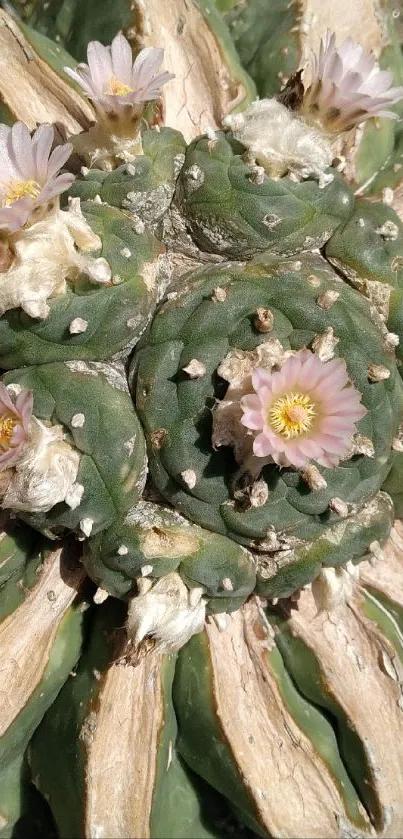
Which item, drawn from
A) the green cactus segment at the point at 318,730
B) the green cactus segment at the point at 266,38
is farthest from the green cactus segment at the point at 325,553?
the green cactus segment at the point at 266,38

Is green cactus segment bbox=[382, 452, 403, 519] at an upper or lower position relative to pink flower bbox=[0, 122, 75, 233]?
lower

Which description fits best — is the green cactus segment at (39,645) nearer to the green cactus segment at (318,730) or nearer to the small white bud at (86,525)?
the small white bud at (86,525)

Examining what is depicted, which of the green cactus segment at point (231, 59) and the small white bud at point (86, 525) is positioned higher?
the green cactus segment at point (231, 59)

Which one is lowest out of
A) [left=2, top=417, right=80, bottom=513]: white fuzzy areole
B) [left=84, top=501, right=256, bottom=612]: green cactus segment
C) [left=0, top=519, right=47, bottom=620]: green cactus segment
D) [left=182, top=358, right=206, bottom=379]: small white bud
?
[left=0, top=519, right=47, bottom=620]: green cactus segment

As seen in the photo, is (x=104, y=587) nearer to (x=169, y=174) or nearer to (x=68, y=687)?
(x=68, y=687)

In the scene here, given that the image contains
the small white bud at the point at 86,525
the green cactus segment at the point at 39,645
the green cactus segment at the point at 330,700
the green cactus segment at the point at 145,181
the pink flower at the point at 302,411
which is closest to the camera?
the pink flower at the point at 302,411

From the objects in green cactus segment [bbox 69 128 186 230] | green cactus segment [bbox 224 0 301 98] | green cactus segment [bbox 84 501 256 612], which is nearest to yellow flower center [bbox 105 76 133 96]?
green cactus segment [bbox 69 128 186 230]

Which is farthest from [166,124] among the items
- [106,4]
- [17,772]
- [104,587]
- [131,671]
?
[17,772]

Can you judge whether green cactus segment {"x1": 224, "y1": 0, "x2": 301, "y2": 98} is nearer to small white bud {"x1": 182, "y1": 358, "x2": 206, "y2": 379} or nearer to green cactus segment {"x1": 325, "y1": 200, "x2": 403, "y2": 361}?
green cactus segment {"x1": 325, "y1": 200, "x2": 403, "y2": 361}
